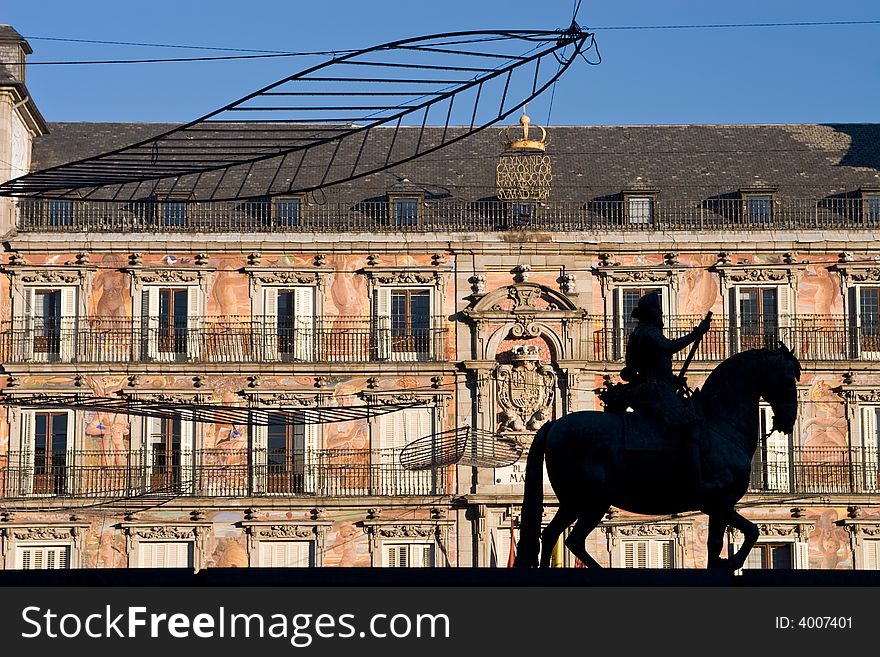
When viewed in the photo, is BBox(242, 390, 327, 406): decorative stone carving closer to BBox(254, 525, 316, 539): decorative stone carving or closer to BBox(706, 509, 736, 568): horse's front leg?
BBox(254, 525, 316, 539): decorative stone carving

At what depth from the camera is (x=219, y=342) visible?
4697cm

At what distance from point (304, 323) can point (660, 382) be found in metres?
29.6

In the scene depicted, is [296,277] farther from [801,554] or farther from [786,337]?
[801,554]

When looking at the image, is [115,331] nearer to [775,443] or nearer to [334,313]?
[334,313]

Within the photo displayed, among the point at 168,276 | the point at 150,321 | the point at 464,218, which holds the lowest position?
the point at 150,321

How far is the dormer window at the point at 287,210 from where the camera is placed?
Answer: 48375 millimetres

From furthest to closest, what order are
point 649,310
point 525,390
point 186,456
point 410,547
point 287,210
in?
point 287,210, point 525,390, point 186,456, point 410,547, point 649,310

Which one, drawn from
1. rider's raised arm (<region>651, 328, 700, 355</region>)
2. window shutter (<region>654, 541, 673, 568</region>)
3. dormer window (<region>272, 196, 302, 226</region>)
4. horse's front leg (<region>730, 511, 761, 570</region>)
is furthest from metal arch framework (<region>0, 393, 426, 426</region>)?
horse's front leg (<region>730, 511, 761, 570</region>)

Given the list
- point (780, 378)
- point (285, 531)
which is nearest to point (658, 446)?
point (780, 378)

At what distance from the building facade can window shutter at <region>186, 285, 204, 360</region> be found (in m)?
0.06

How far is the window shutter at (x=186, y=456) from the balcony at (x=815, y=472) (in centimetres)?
1423

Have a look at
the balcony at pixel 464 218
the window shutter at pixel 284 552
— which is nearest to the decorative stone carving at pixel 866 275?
the balcony at pixel 464 218

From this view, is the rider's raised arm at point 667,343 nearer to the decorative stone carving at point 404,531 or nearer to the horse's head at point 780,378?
the horse's head at point 780,378

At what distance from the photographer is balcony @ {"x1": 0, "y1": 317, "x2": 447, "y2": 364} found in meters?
46.9
